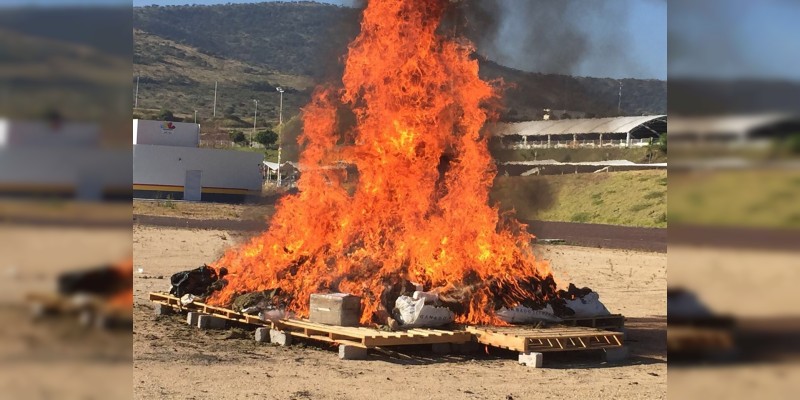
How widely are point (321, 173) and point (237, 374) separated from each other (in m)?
5.36

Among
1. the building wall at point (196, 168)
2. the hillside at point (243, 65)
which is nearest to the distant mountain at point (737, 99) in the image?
the building wall at point (196, 168)

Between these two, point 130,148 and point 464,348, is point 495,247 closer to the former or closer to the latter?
point 464,348

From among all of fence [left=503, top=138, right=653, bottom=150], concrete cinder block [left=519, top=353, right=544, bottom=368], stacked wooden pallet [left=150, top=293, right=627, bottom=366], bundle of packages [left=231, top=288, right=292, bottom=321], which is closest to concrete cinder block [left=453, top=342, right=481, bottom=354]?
stacked wooden pallet [left=150, top=293, right=627, bottom=366]

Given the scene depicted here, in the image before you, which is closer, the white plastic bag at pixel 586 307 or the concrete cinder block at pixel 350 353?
the concrete cinder block at pixel 350 353

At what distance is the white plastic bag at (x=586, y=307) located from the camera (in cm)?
1405

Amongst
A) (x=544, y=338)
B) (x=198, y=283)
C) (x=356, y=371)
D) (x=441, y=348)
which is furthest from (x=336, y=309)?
(x=198, y=283)

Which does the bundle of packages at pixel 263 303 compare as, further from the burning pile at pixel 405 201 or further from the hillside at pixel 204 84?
the hillside at pixel 204 84

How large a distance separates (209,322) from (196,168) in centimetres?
4055

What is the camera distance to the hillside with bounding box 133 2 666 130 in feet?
291

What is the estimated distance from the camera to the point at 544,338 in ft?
39.9

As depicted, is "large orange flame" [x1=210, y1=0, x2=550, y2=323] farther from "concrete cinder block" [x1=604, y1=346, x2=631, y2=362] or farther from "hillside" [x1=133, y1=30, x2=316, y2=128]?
"hillside" [x1=133, y1=30, x2=316, y2=128]

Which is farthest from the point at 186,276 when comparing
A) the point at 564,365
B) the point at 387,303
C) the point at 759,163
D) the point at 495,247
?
the point at 759,163

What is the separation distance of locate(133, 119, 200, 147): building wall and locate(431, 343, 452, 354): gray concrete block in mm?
46180

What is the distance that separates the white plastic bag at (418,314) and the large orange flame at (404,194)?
2.47ft
